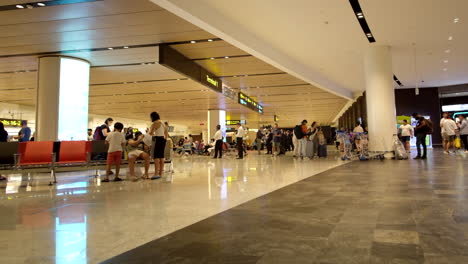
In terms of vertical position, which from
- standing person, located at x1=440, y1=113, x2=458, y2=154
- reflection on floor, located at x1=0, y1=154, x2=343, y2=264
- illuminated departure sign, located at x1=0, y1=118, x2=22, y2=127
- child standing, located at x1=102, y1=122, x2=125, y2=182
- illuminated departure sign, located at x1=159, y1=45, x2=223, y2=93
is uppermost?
illuminated departure sign, located at x1=159, y1=45, x2=223, y2=93

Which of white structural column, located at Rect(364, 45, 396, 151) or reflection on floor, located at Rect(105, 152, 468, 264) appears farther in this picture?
white structural column, located at Rect(364, 45, 396, 151)

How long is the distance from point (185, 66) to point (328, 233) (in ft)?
28.3

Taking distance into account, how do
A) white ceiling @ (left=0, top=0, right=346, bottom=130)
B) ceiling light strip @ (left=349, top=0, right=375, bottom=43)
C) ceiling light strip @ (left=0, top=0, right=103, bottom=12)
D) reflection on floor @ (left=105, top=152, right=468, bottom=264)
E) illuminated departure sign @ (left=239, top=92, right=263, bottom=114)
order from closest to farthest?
reflection on floor @ (left=105, top=152, right=468, bottom=264), ceiling light strip @ (left=0, top=0, right=103, bottom=12), white ceiling @ (left=0, top=0, right=346, bottom=130), ceiling light strip @ (left=349, top=0, right=375, bottom=43), illuminated departure sign @ (left=239, top=92, right=263, bottom=114)

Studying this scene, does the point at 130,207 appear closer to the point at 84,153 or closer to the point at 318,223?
the point at 318,223

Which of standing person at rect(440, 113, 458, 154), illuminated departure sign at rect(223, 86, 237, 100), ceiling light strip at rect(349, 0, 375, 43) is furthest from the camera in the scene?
illuminated departure sign at rect(223, 86, 237, 100)

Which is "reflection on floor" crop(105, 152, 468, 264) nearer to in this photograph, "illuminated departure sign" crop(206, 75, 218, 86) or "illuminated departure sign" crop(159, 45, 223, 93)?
"illuminated departure sign" crop(159, 45, 223, 93)

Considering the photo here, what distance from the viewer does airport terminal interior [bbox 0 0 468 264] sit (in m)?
2.04

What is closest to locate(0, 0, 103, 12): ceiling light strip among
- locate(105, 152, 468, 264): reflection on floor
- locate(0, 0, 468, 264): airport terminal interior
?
locate(0, 0, 468, 264): airport terminal interior

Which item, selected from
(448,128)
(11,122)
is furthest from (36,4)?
(11,122)

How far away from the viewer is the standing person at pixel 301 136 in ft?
38.0

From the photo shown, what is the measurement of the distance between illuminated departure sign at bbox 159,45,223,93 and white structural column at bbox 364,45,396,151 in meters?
6.01

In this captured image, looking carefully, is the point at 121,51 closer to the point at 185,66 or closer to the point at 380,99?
the point at 185,66

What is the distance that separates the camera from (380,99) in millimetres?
10406

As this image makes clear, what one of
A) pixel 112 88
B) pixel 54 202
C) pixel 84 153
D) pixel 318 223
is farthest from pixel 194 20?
pixel 112 88
